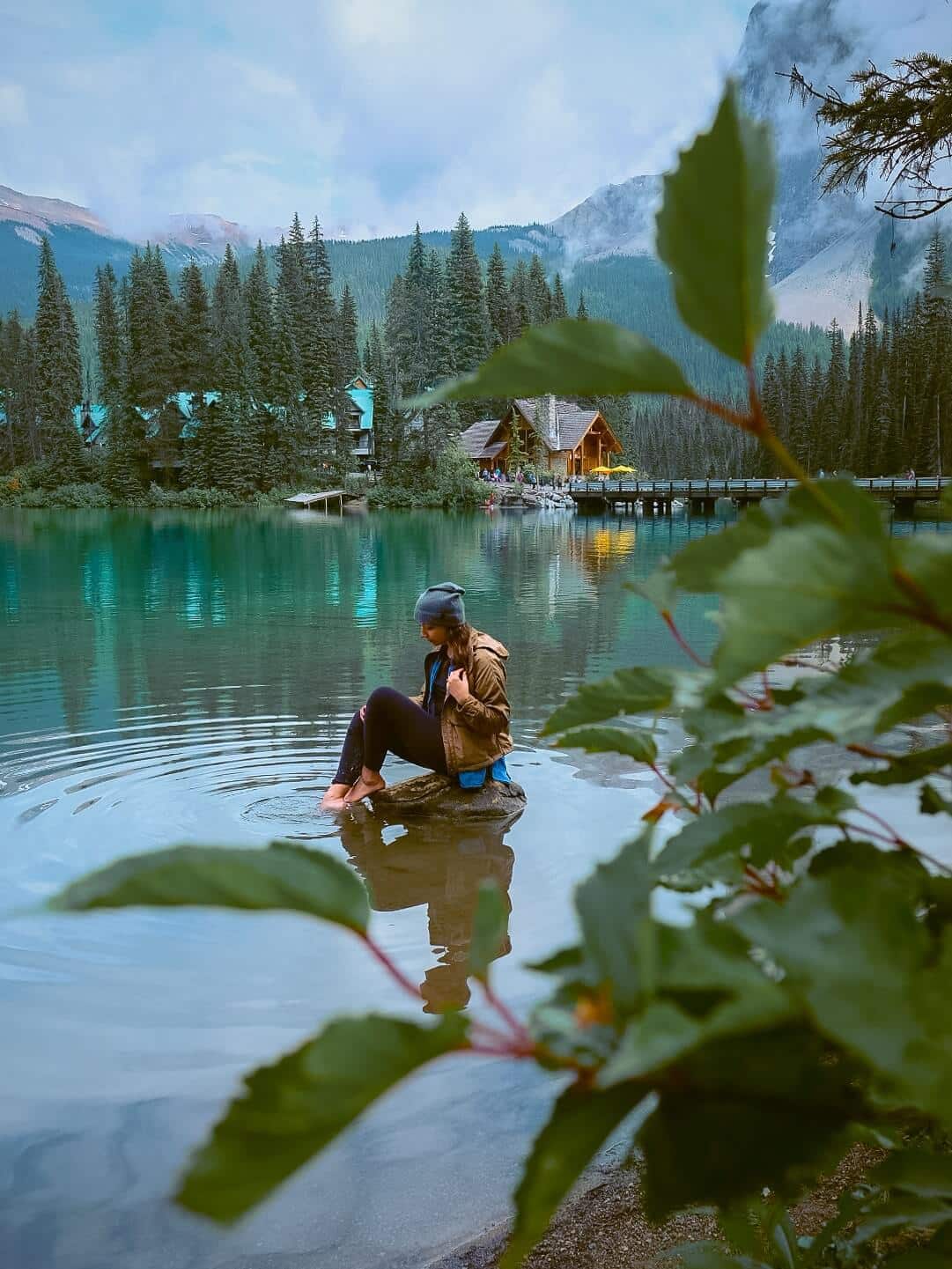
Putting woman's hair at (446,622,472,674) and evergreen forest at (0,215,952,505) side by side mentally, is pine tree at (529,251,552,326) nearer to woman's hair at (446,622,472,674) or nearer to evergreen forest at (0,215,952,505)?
evergreen forest at (0,215,952,505)

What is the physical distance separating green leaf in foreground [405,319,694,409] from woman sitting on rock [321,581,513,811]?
5534 millimetres

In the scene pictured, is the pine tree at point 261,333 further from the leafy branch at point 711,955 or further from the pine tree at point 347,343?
the leafy branch at point 711,955

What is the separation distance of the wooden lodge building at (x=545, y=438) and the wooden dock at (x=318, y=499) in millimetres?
8957

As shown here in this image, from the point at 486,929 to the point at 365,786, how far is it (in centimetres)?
606

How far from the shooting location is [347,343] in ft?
253

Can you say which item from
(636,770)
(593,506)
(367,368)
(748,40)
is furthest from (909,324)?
(748,40)

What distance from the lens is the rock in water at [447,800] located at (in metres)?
6.26

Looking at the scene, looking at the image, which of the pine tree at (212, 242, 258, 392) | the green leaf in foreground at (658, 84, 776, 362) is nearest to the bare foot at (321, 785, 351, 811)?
the green leaf in foreground at (658, 84, 776, 362)

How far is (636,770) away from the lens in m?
7.31

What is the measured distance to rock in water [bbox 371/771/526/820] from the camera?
6258 millimetres

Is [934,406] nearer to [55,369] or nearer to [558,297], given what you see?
[558,297]

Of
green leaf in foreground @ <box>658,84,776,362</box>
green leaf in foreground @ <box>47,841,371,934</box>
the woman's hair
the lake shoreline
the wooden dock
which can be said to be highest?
green leaf in foreground @ <box>658,84,776,362</box>

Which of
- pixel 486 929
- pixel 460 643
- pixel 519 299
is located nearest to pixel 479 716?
pixel 460 643

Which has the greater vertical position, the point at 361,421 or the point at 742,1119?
the point at 361,421
